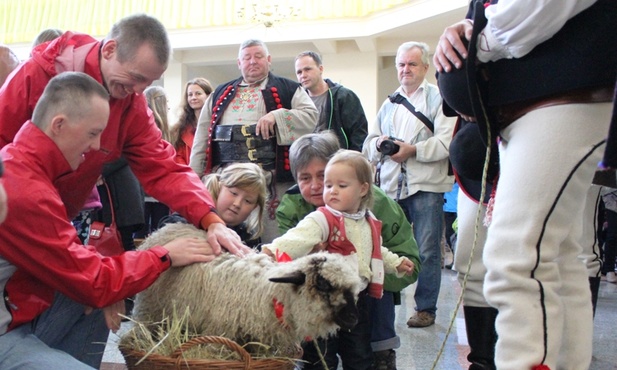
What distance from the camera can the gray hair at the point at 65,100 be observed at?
188 centimetres

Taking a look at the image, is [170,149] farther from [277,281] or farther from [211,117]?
[211,117]

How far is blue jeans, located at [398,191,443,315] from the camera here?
13.0 ft

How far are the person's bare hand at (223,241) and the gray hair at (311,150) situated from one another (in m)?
0.72

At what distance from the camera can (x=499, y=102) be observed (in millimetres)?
1703

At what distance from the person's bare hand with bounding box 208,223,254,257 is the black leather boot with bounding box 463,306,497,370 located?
→ 799 mm

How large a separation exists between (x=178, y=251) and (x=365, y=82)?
10077 millimetres

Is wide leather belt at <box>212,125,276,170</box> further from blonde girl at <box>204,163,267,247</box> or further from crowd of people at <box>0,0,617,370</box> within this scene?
blonde girl at <box>204,163,267,247</box>

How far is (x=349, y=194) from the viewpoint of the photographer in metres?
2.54

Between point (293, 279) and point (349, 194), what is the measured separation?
702 mm

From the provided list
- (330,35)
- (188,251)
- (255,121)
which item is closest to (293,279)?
(188,251)

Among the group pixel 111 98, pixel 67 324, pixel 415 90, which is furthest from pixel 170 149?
pixel 415 90

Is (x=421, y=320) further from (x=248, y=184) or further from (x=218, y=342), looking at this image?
(x=218, y=342)

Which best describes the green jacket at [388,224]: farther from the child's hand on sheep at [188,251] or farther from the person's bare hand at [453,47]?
the person's bare hand at [453,47]

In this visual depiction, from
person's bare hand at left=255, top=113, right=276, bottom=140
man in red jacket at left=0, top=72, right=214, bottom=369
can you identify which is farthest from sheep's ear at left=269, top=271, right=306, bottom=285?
person's bare hand at left=255, top=113, right=276, bottom=140
